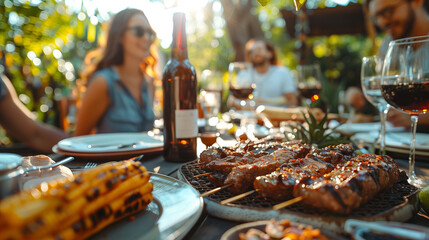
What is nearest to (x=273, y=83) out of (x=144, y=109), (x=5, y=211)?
(x=144, y=109)

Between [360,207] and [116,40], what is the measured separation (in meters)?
4.90

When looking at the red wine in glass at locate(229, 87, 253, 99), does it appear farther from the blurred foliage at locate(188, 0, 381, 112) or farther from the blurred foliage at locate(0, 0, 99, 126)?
the blurred foliage at locate(0, 0, 99, 126)

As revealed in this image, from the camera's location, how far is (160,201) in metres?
1.13

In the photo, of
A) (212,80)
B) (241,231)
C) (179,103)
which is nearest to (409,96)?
(241,231)

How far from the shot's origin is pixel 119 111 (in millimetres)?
4699

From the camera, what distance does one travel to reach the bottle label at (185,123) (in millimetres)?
2018

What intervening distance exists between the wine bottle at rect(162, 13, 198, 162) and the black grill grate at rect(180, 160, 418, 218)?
1.70 feet

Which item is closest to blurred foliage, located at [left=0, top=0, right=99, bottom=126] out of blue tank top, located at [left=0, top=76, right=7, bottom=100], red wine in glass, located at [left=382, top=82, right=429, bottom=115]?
blue tank top, located at [left=0, top=76, right=7, bottom=100]

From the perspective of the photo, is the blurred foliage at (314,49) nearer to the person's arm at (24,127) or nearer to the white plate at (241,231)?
the white plate at (241,231)

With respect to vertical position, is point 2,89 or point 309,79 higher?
point 309,79

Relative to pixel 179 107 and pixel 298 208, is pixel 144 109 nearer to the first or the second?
pixel 179 107

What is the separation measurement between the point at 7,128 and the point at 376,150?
14.3ft

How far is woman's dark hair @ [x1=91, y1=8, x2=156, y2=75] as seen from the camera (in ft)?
16.5

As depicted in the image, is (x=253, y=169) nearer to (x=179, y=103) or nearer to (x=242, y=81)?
(x=179, y=103)
